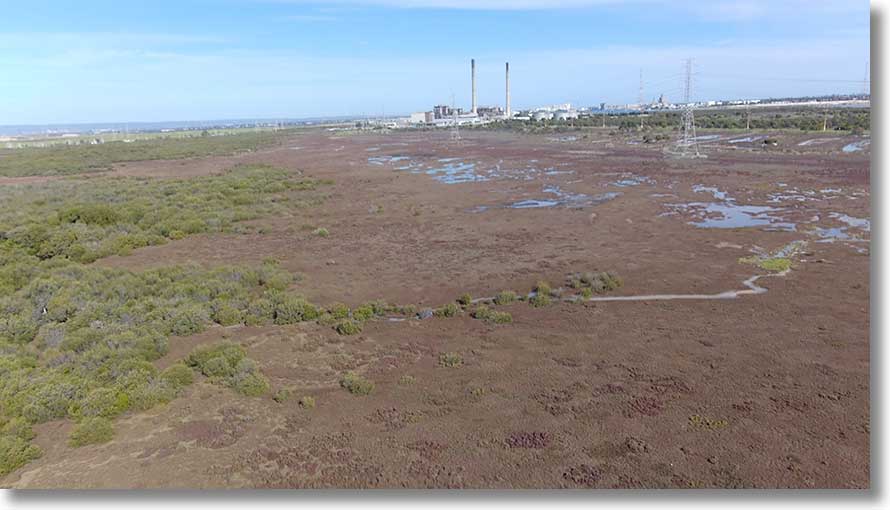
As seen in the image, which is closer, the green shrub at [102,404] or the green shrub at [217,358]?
the green shrub at [102,404]

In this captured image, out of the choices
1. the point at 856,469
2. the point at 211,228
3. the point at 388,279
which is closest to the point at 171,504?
the point at 856,469

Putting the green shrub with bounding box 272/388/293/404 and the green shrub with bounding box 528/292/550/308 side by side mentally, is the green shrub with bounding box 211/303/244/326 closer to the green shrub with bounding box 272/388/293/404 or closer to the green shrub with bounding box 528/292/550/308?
the green shrub with bounding box 272/388/293/404

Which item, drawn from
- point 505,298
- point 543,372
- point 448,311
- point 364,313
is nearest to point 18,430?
point 364,313

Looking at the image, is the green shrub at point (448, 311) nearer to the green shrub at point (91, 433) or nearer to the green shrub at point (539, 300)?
the green shrub at point (539, 300)

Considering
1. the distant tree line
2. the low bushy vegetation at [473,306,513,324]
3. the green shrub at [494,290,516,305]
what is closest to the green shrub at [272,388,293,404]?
the low bushy vegetation at [473,306,513,324]

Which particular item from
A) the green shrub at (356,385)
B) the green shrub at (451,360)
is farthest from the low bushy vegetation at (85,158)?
the green shrub at (451,360)

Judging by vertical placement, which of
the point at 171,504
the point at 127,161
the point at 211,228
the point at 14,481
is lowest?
the point at 14,481

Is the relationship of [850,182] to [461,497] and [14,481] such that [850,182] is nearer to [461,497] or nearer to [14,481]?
[461,497]

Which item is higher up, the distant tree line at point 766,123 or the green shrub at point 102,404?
the distant tree line at point 766,123
